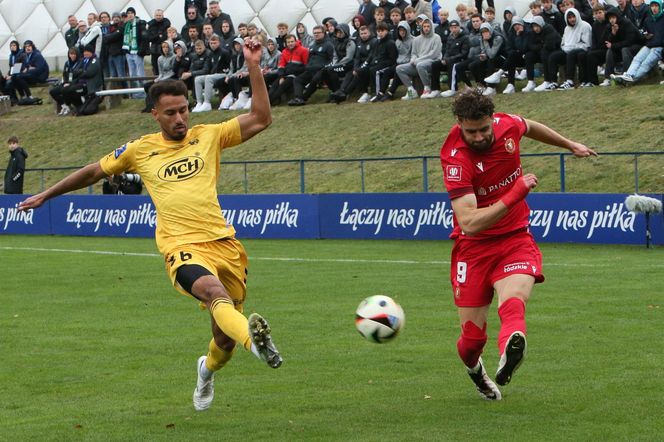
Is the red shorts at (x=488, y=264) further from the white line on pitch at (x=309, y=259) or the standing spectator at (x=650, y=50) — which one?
the standing spectator at (x=650, y=50)

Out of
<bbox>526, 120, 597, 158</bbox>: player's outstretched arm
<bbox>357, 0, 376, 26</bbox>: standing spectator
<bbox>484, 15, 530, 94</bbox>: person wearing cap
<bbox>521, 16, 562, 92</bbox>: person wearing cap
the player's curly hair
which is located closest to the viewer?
the player's curly hair

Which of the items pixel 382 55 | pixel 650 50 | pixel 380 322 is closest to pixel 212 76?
pixel 382 55

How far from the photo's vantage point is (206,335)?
12.2 m

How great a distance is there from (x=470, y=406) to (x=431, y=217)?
52.1 feet

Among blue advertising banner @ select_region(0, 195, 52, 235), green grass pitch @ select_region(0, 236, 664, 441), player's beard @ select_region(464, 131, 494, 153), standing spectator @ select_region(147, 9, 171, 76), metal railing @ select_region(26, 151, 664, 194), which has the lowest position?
blue advertising banner @ select_region(0, 195, 52, 235)

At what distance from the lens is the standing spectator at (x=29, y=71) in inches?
1593

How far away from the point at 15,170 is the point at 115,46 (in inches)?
290

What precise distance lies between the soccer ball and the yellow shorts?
91 cm

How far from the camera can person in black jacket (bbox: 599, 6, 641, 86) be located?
2612 centimetres

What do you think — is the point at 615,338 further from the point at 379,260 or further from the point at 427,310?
the point at 379,260

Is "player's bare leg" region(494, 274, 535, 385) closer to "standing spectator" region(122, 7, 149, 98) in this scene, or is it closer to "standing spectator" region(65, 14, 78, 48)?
"standing spectator" region(122, 7, 149, 98)

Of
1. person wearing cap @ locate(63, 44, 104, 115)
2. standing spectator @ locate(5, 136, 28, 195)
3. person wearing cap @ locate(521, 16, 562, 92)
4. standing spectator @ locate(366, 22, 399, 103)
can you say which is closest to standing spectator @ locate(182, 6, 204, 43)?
person wearing cap @ locate(63, 44, 104, 115)

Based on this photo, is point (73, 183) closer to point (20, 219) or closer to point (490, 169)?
point (490, 169)

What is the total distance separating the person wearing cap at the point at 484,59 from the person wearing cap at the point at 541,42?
2.27 feet
